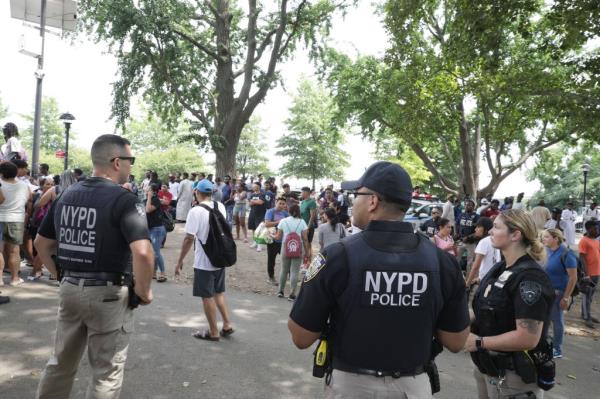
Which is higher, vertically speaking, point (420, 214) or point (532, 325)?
point (420, 214)

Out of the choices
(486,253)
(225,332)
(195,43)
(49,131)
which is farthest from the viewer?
(49,131)

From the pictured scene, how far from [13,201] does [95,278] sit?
452 centimetres

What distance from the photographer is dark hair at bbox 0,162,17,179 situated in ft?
20.5

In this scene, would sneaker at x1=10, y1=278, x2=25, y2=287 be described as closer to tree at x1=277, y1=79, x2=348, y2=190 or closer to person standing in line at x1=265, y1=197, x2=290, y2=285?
person standing in line at x1=265, y1=197, x2=290, y2=285

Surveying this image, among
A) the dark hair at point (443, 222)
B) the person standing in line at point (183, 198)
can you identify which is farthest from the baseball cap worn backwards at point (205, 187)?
the person standing in line at point (183, 198)

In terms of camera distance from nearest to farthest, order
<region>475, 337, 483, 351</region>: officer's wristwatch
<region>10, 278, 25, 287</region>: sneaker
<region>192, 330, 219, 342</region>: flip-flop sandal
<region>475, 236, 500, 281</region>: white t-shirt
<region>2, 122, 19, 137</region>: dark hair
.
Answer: <region>475, 337, 483, 351</region>: officer's wristwatch < <region>192, 330, 219, 342</region>: flip-flop sandal < <region>475, 236, 500, 281</region>: white t-shirt < <region>10, 278, 25, 287</region>: sneaker < <region>2, 122, 19, 137</region>: dark hair

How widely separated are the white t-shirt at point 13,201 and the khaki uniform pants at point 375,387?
619 cm

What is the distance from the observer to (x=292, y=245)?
7.81 m

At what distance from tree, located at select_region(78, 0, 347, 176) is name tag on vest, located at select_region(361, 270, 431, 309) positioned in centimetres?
1733

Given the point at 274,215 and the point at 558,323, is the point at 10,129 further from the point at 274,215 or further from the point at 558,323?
the point at 558,323

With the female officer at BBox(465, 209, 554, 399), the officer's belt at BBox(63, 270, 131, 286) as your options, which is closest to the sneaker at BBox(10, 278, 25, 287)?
the officer's belt at BBox(63, 270, 131, 286)

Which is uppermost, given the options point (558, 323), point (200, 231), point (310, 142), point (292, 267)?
point (310, 142)

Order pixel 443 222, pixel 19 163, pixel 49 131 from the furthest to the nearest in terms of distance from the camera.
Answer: pixel 49 131 → pixel 443 222 → pixel 19 163

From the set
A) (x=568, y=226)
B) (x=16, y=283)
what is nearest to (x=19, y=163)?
(x=16, y=283)
